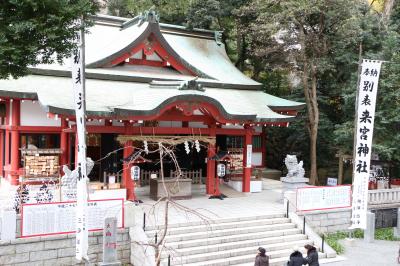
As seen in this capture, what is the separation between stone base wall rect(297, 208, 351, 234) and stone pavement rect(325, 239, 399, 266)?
782 mm

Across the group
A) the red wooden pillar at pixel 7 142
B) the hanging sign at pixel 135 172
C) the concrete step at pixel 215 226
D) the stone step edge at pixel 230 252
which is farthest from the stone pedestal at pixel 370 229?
the red wooden pillar at pixel 7 142

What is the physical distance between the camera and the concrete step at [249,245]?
12.8 m

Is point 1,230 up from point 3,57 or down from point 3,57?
down

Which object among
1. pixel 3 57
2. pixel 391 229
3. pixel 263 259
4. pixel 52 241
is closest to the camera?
pixel 3 57

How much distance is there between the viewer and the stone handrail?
59.2 ft

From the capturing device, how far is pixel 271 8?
74.1ft

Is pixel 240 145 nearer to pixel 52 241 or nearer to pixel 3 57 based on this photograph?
pixel 52 241

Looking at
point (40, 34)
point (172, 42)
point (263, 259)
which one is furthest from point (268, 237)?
point (172, 42)

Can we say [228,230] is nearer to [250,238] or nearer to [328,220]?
[250,238]

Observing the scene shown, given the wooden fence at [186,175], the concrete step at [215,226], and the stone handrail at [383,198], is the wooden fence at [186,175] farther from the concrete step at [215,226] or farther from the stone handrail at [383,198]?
the stone handrail at [383,198]

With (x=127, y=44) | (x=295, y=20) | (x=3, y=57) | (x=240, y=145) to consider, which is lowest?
(x=240, y=145)

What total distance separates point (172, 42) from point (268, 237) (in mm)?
14453

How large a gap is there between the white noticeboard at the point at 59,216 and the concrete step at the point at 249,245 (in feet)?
7.01

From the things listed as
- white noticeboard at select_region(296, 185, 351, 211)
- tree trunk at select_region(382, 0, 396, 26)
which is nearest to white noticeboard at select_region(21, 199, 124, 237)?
white noticeboard at select_region(296, 185, 351, 211)
